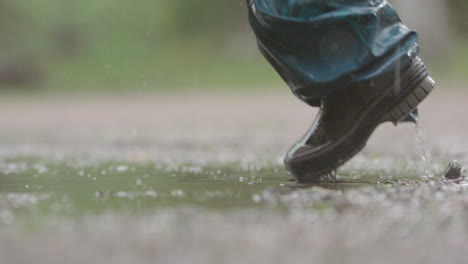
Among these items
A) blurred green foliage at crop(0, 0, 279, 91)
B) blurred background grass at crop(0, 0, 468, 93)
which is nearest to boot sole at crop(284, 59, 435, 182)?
blurred background grass at crop(0, 0, 468, 93)

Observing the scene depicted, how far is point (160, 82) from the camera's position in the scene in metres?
16.8

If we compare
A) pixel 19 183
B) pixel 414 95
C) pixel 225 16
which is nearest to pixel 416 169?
pixel 414 95

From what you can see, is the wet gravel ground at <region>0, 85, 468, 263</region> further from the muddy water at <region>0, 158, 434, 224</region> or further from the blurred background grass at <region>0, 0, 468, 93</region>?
the blurred background grass at <region>0, 0, 468, 93</region>

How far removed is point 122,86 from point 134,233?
14304 mm

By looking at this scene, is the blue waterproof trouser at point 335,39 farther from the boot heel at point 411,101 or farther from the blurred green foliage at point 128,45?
the blurred green foliage at point 128,45

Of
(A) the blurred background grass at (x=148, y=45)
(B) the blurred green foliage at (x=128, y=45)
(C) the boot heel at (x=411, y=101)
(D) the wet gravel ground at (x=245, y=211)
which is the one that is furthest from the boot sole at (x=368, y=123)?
(B) the blurred green foliage at (x=128, y=45)

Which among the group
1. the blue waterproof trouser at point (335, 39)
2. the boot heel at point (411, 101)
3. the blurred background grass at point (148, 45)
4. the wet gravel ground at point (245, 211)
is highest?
the blurred background grass at point (148, 45)

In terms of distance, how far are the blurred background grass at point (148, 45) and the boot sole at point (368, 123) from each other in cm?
1187

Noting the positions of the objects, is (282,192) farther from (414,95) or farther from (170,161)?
(170,161)

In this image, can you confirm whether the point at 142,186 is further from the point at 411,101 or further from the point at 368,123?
the point at 411,101

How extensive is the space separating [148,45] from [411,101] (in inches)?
708

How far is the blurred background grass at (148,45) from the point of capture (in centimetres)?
1641

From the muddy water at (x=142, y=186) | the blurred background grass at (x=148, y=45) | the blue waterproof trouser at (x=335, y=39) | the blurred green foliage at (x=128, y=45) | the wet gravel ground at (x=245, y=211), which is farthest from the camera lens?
the blurred green foliage at (x=128, y=45)

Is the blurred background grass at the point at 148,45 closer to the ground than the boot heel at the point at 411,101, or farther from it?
farther from it
